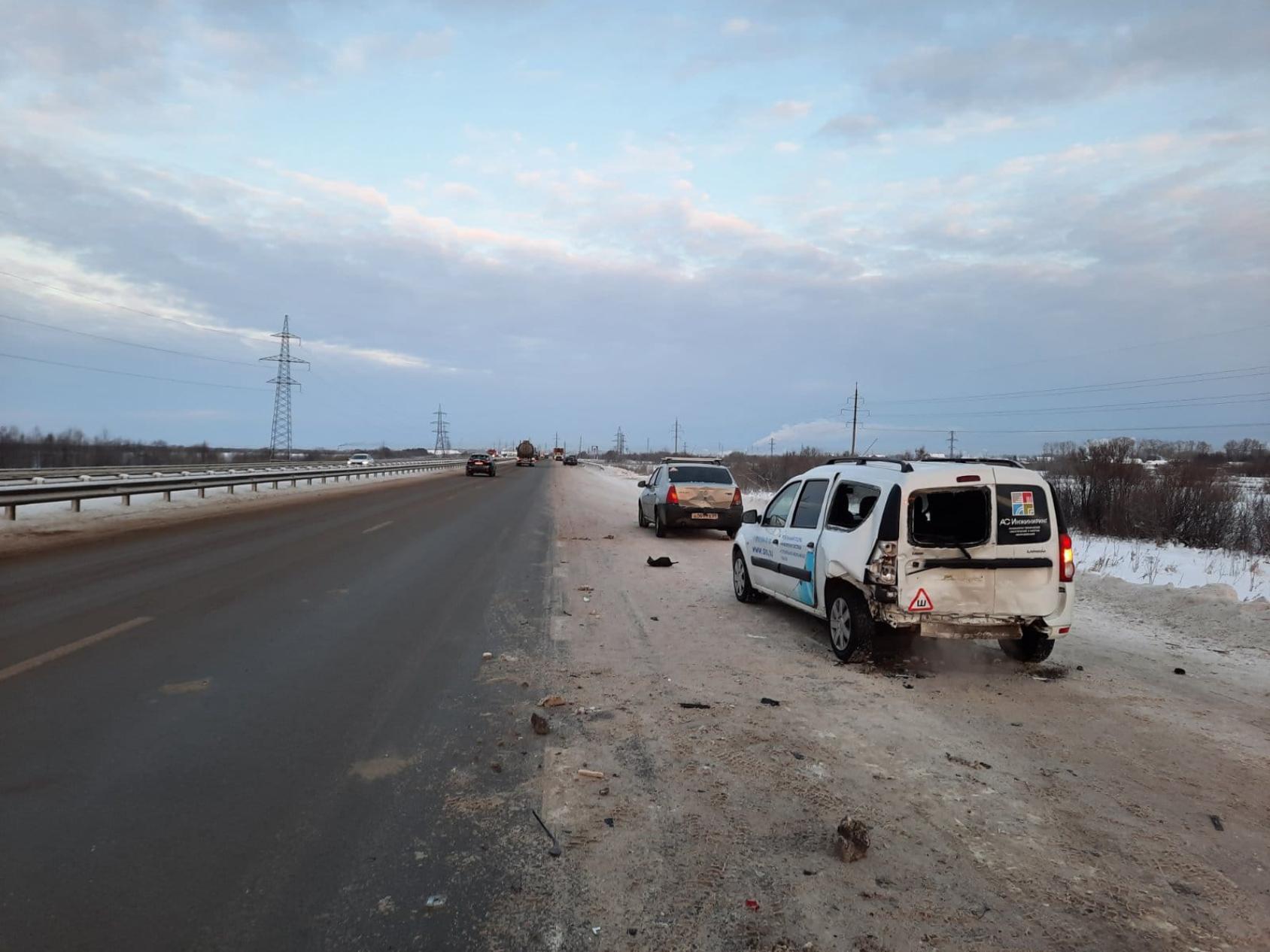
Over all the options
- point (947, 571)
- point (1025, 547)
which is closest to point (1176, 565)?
point (1025, 547)

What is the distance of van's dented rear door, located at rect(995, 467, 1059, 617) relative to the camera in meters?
6.43

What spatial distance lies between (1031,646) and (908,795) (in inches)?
132

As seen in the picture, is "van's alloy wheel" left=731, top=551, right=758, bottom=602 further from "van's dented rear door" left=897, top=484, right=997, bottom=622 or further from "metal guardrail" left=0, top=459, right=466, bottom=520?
"metal guardrail" left=0, top=459, right=466, bottom=520

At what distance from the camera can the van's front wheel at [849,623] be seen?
6.64 meters

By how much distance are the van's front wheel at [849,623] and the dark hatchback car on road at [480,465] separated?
4722cm

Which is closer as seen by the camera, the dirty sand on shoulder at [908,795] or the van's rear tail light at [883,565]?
the dirty sand on shoulder at [908,795]

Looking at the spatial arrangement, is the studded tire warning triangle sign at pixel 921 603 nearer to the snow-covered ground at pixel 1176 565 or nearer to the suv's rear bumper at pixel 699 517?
the snow-covered ground at pixel 1176 565

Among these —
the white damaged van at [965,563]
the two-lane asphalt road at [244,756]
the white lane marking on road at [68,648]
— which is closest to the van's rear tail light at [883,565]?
the white damaged van at [965,563]

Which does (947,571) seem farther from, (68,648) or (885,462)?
(68,648)

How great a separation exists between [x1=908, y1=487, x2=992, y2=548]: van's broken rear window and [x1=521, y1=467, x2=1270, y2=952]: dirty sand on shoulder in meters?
1.17

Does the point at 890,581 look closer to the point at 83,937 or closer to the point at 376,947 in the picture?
the point at 376,947

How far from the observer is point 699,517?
55.9 ft

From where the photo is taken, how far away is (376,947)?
2.77 m

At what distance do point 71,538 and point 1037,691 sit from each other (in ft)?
54.4
